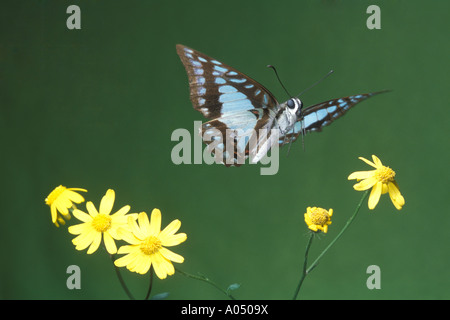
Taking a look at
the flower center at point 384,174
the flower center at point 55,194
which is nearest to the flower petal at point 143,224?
the flower center at point 55,194

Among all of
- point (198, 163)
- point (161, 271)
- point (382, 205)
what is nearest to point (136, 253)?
point (161, 271)

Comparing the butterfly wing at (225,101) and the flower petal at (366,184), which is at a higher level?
the butterfly wing at (225,101)

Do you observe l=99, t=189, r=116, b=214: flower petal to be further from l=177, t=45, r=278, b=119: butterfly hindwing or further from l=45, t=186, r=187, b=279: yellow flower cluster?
l=177, t=45, r=278, b=119: butterfly hindwing

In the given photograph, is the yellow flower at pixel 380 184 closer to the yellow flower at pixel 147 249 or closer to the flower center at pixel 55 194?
the yellow flower at pixel 147 249

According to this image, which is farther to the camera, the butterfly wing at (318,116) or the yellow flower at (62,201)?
the butterfly wing at (318,116)

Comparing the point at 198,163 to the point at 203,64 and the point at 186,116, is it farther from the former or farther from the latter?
the point at 203,64

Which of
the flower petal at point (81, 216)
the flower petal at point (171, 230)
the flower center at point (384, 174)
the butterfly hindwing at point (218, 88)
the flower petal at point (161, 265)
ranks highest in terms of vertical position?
the butterfly hindwing at point (218, 88)

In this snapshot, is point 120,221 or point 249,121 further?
point 249,121
